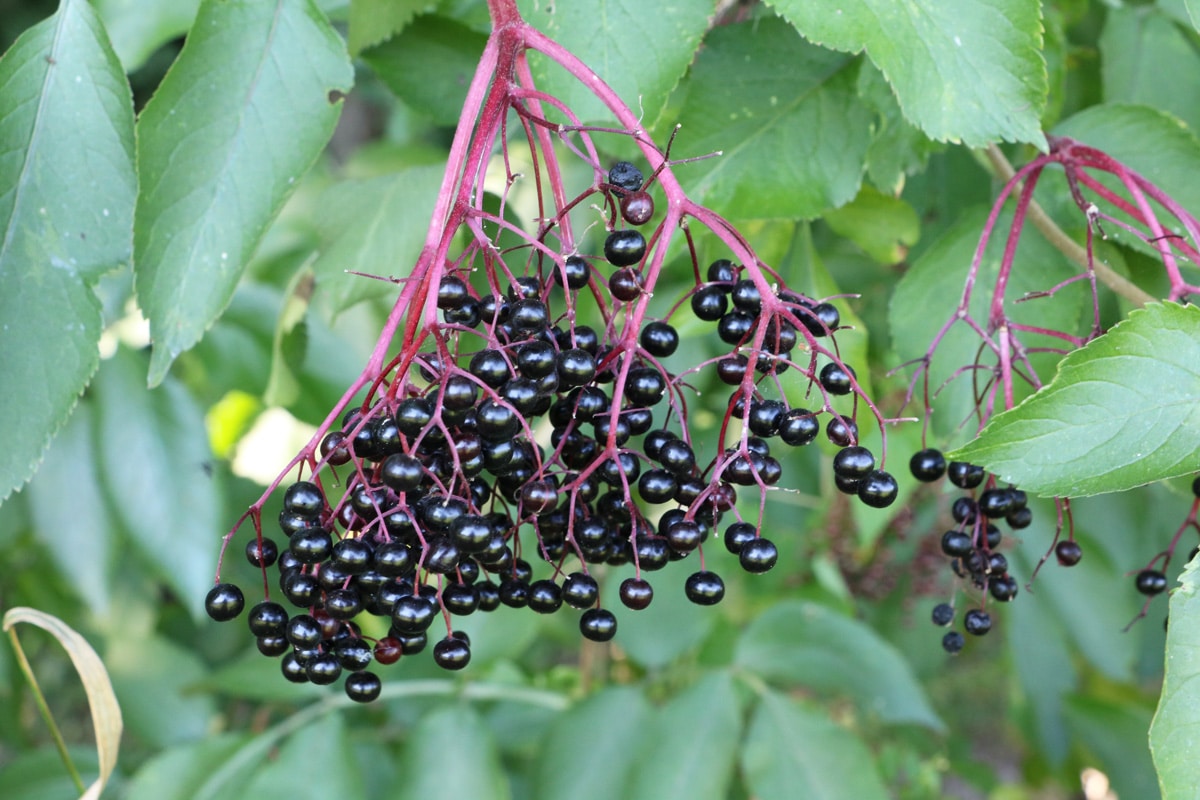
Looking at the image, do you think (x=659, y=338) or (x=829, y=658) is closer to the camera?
(x=659, y=338)

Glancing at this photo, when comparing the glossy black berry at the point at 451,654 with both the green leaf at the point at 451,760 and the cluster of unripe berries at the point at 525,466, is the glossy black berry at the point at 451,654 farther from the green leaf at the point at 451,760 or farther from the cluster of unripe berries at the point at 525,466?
the green leaf at the point at 451,760

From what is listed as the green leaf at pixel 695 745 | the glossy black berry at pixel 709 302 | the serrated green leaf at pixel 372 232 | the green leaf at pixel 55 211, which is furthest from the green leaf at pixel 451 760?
the glossy black berry at pixel 709 302

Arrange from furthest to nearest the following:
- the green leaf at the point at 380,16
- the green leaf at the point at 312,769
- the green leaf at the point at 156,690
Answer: the green leaf at the point at 156,690
the green leaf at the point at 312,769
the green leaf at the point at 380,16

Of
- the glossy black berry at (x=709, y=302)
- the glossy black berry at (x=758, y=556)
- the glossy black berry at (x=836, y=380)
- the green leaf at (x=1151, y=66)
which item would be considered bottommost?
the glossy black berry at (x=758, y=556)

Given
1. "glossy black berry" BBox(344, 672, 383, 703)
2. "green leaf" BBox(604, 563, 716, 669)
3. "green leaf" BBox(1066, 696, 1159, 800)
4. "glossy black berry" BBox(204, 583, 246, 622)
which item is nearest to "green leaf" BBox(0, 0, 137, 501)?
"glossy black berry" BBox(204, 583, 246, 622)

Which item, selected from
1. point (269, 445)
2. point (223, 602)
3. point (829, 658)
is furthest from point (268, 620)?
point (269, 445)

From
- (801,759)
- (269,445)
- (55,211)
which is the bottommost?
(801,759)

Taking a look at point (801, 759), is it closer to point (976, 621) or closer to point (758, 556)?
point (976, 621)
